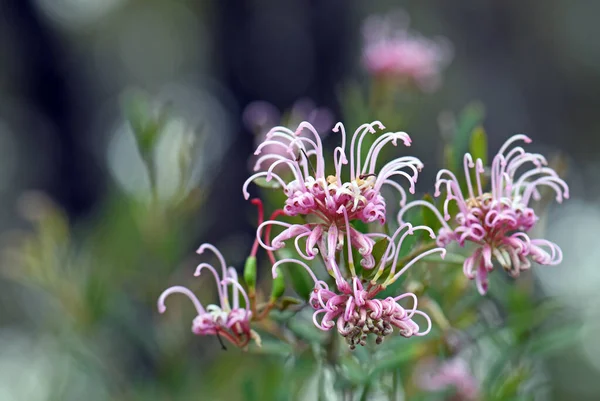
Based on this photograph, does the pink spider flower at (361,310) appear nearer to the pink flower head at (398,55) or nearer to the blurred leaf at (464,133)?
the blurred leaf at (464,133)

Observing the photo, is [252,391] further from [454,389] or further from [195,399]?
[195,399]

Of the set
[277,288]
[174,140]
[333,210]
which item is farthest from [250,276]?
[174,140]

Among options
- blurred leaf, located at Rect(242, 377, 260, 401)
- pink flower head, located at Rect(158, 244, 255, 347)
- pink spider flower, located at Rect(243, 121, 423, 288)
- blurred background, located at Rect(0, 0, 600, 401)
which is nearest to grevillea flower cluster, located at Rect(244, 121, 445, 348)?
pink spider flower, located at Rect(243, 121, 423, 288)

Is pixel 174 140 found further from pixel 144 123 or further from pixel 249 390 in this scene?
pixel 249 390

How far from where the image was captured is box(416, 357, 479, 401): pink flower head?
105 centimetres

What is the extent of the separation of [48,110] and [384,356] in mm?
3434

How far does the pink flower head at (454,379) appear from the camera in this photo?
1.05 m

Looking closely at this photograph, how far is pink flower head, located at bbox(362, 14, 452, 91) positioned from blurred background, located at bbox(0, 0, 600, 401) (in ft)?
0.35

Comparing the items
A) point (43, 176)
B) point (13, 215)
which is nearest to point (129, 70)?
point (13, 215)

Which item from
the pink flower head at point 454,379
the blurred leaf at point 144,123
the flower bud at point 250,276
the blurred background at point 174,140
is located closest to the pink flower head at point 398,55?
the blurred background at point 174,140

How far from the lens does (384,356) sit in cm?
88

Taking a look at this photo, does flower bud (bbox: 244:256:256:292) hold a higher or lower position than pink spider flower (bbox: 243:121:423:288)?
lower

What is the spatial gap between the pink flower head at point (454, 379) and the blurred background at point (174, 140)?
16 cm

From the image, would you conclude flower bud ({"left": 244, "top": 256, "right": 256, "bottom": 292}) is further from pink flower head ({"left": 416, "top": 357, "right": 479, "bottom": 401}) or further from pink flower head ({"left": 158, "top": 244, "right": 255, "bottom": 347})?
pink flower head ({"left": 416, "top": 357, "right": 479, "bottom": 401})
